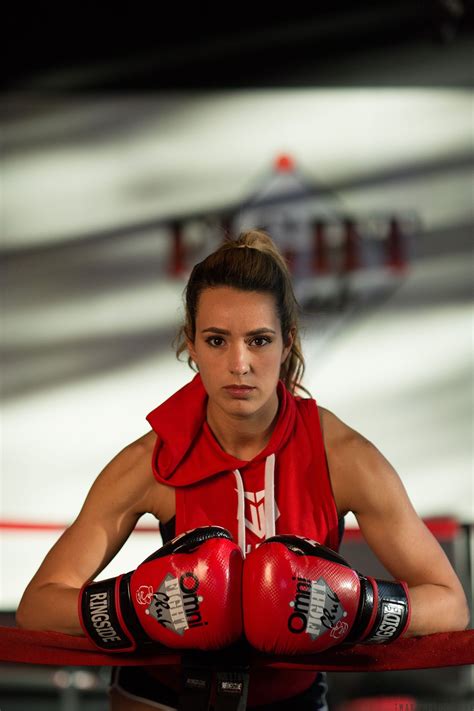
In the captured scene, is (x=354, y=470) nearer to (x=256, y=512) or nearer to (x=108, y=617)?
(x=256, y=512)

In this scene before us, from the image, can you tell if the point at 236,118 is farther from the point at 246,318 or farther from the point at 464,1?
the point at 246,318

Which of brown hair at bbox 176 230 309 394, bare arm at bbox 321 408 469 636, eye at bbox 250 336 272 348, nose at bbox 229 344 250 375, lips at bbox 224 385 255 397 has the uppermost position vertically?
brown hair at bbox 176 230 309 394

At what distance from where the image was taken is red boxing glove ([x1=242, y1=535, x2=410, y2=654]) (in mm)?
1272

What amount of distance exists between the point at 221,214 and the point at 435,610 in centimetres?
304

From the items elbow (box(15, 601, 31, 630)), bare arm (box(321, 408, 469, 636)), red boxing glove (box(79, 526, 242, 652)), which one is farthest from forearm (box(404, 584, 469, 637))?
elbow (box(15, 601, 31, 630))

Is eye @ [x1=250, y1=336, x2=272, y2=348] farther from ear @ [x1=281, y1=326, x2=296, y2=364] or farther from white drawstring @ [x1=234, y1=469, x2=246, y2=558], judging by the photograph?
white drawstring @ [x1=234, y1=469, x2=246, y2=558]

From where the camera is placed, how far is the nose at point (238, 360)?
4.88 ft

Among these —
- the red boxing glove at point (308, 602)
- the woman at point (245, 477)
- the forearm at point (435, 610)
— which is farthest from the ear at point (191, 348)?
the forearm at point (435, 610)

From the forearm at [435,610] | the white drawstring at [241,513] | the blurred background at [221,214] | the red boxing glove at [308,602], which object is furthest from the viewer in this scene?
the blurred background at [221,214]

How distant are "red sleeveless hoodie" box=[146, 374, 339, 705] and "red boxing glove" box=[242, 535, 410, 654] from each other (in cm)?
19

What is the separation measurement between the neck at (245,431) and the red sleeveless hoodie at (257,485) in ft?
0.05

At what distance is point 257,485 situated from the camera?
159 centimetres

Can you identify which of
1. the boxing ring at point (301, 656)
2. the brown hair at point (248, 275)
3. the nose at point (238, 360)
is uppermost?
the brown hair at point (248, 275)

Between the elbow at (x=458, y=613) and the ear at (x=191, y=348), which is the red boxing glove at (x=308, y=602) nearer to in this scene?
the elbow at (x=458, y=613)
